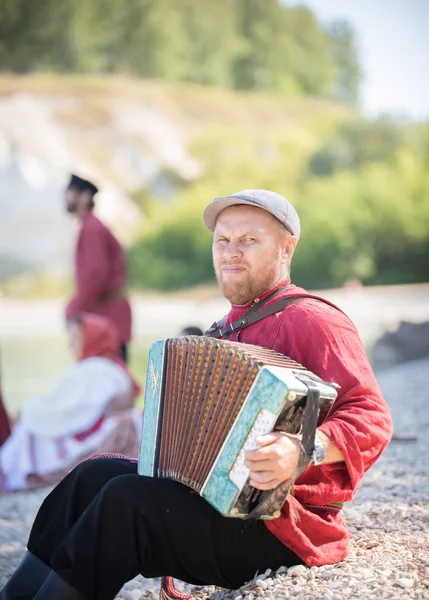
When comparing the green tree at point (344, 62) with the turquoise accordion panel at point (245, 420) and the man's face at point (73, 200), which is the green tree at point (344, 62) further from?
the turquoise accordion panel at point (245, 420)

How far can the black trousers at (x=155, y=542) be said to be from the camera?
6.75 ft

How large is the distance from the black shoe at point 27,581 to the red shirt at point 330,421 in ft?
2.30

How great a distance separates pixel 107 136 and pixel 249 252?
2066 cm

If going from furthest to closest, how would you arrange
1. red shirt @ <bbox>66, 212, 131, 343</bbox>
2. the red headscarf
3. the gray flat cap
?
1. red shirt @ <bbox>66, 212, 131, 343</bbox>
2. the red headscarf
3. the gray flat cap

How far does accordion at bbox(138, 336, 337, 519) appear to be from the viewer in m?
1.92

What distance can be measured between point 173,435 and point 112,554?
0.36 metres

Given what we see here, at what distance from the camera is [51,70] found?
22016 millimetres

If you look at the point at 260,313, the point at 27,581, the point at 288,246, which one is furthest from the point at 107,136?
the point at 27,581

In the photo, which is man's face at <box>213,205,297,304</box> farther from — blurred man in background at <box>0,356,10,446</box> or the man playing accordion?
blurred man in background at <box>0,356,10,446</box>

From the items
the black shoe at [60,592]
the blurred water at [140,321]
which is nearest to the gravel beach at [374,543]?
the black shoe at [60,592]

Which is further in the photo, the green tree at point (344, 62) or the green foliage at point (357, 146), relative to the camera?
the green tree at point (344, 62)

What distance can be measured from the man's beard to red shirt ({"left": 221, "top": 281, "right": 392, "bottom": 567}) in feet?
0.48

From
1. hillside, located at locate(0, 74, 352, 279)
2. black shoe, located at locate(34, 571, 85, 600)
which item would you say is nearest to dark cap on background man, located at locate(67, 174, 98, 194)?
black shoe, located at locate(34, 571, 85, 600)

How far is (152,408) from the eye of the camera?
231 cm
